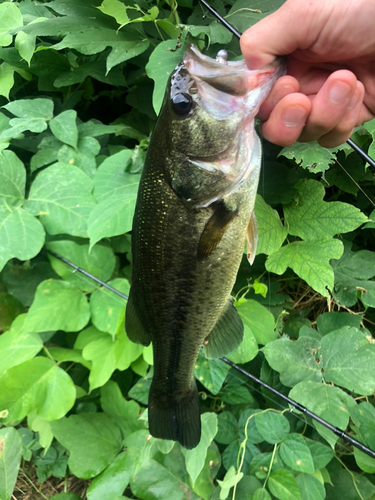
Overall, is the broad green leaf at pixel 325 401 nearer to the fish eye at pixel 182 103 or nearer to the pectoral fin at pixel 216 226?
the pectoral fin at pixel 216 226

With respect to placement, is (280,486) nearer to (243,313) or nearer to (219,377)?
(219,377)

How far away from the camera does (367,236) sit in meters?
1.62

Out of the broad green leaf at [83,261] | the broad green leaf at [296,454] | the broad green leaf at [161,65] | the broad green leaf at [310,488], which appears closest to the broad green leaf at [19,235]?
the broad green leaf at [83,261]

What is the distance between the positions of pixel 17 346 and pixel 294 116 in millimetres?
1393

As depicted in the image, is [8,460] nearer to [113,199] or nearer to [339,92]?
[113,199]

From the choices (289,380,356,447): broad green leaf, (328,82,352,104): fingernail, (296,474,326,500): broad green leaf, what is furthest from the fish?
(296,474,326,500): broad green leaf

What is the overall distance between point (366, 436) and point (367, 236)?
3.07 ft

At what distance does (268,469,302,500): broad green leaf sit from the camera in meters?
1.04

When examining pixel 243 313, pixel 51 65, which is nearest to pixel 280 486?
pixel 243 313

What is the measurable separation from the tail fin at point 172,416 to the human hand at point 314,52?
2.80ft

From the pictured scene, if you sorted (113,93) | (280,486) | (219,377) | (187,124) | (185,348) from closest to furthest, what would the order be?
(187,124), (185,348), (280,486), (219,377), (113,93)

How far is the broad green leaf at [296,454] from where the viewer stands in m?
1.07

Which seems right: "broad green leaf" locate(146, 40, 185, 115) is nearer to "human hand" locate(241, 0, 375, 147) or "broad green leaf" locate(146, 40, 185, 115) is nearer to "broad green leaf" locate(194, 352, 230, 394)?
"human hand" locate(241, 0, 375, 147)

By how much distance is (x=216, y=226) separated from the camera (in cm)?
78
